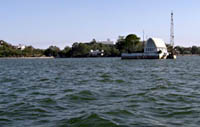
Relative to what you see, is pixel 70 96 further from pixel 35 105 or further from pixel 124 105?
pixel 124 105

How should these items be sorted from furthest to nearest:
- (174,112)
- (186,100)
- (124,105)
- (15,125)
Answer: (186,100) → (124,105) → (174,112) → (15,125)

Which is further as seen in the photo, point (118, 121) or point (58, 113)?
point (58, 113)

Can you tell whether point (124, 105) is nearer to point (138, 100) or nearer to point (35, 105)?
point (138, 100)

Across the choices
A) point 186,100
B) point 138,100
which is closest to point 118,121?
point 138,100

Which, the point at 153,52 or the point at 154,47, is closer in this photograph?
the point at 153,52

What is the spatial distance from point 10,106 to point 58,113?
8.45 feet

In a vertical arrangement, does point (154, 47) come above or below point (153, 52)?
above

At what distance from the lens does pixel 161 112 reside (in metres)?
9.20

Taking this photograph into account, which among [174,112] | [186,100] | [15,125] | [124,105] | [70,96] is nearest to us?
[15,125]

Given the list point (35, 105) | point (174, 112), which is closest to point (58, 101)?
point (35, 105)

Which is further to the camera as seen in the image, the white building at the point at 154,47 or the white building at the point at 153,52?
the white building at the point at 154,47

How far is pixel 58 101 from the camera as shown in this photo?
11586 millimetres

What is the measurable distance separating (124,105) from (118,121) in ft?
7.59

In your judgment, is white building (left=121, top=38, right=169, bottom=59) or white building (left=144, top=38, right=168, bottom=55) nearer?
white building (left=121, top=38, right=169, bottom=59)
